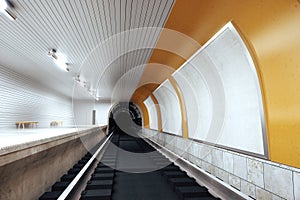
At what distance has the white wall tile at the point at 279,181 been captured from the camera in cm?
296

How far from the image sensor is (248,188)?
13.2 ft

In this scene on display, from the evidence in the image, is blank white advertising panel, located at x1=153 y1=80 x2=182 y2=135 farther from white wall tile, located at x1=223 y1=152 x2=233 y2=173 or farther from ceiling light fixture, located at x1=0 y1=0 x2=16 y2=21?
ceiling light fixture, located at x1=0 y1=0 x2=16 y2=21

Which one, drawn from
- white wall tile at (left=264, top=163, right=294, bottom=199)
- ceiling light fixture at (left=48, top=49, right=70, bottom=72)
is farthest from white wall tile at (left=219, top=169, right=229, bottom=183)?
ceiling light fixture at (left=48, top=49, right=70, bottom=72)

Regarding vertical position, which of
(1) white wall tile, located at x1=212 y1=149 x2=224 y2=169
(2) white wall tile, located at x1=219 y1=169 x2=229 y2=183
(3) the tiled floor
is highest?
(3) the tiled floor

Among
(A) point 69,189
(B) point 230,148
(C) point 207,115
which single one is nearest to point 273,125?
(B) point 230,148

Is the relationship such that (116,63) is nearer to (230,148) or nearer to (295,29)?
(230,148)

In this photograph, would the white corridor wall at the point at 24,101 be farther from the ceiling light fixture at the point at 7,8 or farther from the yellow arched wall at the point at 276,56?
the yellow arched wall at the point at 276,56

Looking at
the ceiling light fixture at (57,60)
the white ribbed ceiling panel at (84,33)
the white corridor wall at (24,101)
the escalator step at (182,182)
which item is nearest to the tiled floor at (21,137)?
the ceiling light fixture at (57,60)

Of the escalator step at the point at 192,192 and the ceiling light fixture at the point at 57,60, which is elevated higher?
the ceiling light fixture at the point at 57,60

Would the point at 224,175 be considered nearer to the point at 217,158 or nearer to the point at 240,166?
the point at 217,158

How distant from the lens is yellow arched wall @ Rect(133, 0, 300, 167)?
8.95ft

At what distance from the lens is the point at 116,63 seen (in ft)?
31.2

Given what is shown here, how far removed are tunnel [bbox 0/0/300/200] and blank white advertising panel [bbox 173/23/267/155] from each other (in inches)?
1.1

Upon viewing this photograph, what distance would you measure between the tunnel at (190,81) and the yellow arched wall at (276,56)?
0.05ft
